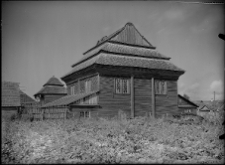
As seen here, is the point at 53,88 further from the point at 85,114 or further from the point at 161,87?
the point at 161,87

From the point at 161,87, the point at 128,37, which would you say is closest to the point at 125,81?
the point at 161,87

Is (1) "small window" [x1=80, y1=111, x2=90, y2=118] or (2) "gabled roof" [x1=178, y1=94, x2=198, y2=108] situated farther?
(2) "gabled roof" [x1=178, y1=94, x2=198, y2=108]

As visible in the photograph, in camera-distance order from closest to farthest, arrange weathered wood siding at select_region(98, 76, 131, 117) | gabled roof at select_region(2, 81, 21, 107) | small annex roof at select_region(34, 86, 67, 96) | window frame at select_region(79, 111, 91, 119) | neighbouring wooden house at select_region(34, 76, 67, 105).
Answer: window frame at select_region(79, 111, 91, 119), weathered wood siding at select_region(98, 76, 131, 117), gabled roof at select_region(2, 81, 21, 107), neighbouring wooden house at select_region(34, 76, 67, 105), small annex roof at select_region(34, 86, 67, 96)

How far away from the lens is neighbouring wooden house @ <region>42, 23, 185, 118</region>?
18.9 meters

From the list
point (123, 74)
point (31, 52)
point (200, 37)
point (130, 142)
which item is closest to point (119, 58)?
point (123, 74)

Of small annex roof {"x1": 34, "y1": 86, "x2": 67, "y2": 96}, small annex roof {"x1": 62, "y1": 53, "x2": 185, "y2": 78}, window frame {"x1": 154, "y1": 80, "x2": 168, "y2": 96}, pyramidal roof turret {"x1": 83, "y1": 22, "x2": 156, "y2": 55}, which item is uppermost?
pyramidal roof turret {"x1": 83, "y1": 22, "x2": 156, "y2": 55}

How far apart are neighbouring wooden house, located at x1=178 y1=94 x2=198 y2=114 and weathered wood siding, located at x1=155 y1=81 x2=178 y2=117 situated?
0.92m

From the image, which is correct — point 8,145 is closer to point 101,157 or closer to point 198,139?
point 101,157

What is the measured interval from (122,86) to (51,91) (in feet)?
87.3

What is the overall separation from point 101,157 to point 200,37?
25.4 feet

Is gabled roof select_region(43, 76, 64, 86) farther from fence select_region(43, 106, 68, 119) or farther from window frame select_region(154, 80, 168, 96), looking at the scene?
window frame select_region(154, 80, 168, 96)

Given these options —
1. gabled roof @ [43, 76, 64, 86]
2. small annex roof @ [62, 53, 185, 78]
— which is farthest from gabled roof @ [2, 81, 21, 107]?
gabled roof @ [43, 76, 64, 86]

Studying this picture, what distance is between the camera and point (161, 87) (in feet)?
71.9

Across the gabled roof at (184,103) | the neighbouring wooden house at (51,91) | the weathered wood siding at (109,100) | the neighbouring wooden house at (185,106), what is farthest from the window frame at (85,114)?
the neighbouring wooden house at (51,91)
